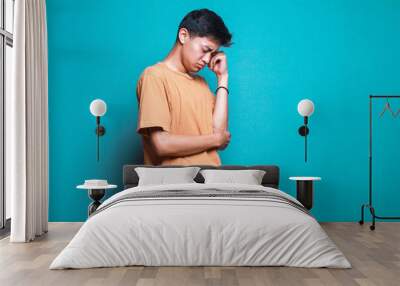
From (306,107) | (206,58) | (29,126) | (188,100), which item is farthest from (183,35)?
(29,126)

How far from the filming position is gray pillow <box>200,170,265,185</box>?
6.23 meters

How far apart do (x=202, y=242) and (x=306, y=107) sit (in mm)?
2968

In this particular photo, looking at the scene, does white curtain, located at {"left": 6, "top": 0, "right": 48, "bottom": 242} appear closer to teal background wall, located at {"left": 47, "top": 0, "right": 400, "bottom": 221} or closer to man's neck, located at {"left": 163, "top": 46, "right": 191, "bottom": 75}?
teal background wall, located at {"left": 47, "top": 0, "right": 400, "bottom": 221}

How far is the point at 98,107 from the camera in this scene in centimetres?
666

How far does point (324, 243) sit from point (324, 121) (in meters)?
2.95

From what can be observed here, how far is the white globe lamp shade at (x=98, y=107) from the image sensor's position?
666 cm

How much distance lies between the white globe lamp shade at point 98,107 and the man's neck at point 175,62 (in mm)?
964

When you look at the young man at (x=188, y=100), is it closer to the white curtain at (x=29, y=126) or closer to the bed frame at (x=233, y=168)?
the bed frame at (x=233, y=168)

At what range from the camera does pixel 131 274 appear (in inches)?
160

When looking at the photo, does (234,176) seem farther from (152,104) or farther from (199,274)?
(199,274)

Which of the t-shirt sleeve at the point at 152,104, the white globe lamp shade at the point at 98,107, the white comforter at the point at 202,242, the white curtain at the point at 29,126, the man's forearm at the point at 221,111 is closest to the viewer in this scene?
the white comforter at the point at 202,242

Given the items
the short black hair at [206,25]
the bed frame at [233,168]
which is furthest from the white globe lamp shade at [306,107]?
the short black hair at [206,25]

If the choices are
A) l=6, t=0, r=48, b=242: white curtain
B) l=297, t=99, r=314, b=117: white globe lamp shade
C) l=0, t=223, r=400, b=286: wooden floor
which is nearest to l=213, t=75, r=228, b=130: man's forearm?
l=297, t=99, r=314, b=117: white globe lamp shade

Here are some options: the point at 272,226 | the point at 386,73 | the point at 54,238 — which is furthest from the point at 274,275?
the point at 386,73
